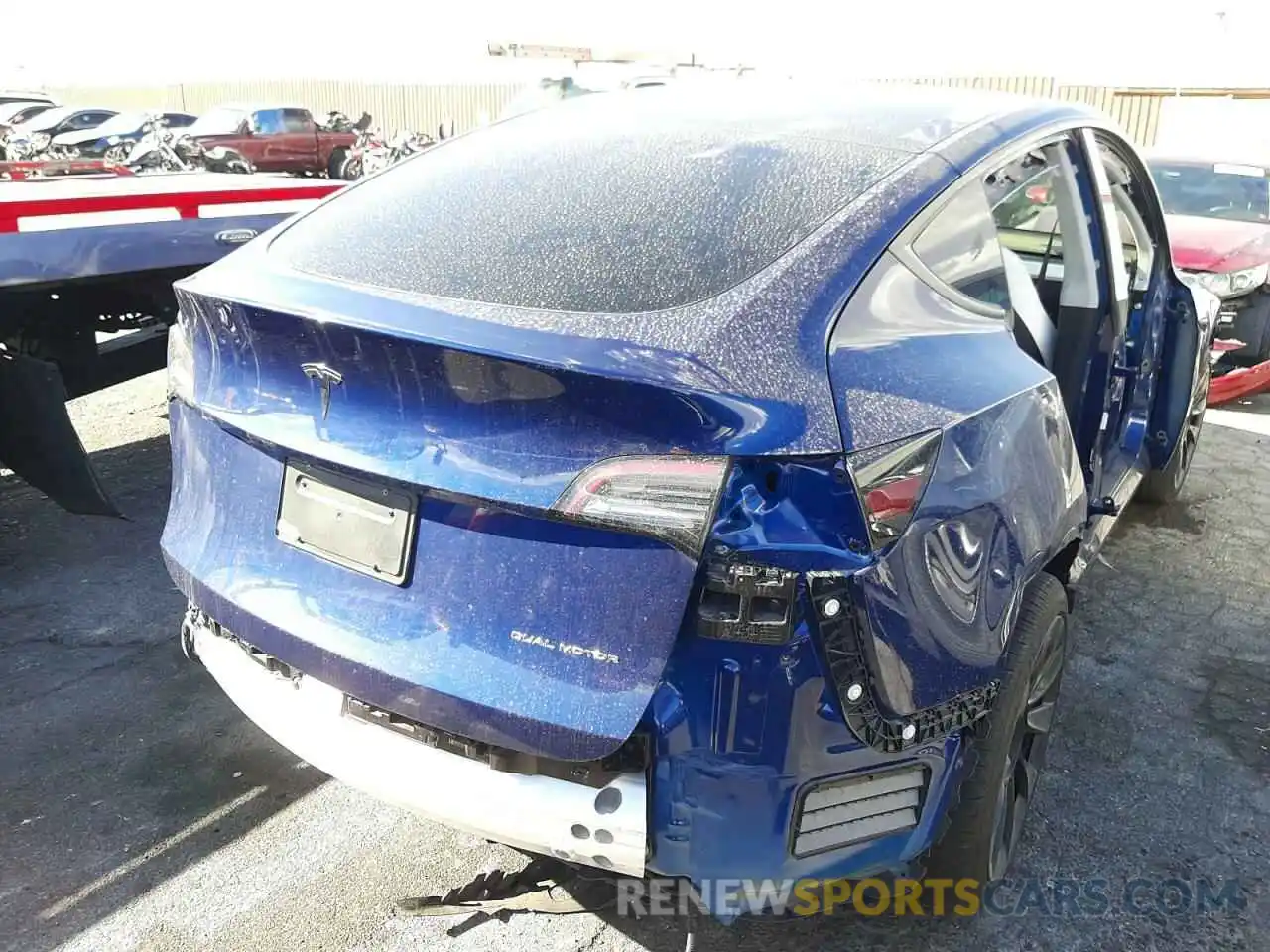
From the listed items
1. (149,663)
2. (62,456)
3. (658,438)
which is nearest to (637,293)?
(658,438)

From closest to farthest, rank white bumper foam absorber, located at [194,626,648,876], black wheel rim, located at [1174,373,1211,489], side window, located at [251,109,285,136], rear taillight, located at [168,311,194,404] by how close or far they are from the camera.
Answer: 1. white bumper foam absorber, located at [194,626,648,876]
2. rear taillight, located at [168,311,194,404]
3. black wheel rim, located at [1174,373,1211,489]
4. side window, located at [251,109,285,136]

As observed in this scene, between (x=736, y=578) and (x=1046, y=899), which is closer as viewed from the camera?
(x=736, y=578)

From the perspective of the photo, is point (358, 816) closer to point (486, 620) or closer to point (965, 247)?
point (486, 620)

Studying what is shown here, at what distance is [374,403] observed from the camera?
186 centimetres

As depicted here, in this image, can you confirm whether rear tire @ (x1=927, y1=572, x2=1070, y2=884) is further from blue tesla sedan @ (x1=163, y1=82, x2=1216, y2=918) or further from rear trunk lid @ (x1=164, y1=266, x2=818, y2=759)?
rear trunk lid @ (x1=164, y1=266, x2=818, y2=759)

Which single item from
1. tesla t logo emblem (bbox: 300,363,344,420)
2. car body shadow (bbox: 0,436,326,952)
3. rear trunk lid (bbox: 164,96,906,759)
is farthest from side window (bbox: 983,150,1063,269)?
Result: car body shadow (bbox: 0,436,326,952)

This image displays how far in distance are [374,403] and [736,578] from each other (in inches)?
27.9

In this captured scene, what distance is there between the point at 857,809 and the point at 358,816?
4.61 feet

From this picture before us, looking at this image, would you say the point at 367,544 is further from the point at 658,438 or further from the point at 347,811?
the point at 347,811

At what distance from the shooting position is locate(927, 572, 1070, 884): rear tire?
6.93 ft

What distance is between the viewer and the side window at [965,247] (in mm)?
2123

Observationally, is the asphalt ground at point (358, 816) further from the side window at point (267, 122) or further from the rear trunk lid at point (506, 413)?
the side window at point (267, 122)

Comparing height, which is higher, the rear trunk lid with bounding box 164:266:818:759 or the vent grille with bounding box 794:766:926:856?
the rear trunk lid with bounding box 164:266:818:759

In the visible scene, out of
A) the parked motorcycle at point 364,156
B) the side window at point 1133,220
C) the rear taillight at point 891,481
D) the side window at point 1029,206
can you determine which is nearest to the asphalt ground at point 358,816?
the rear taillight at point 891,481
